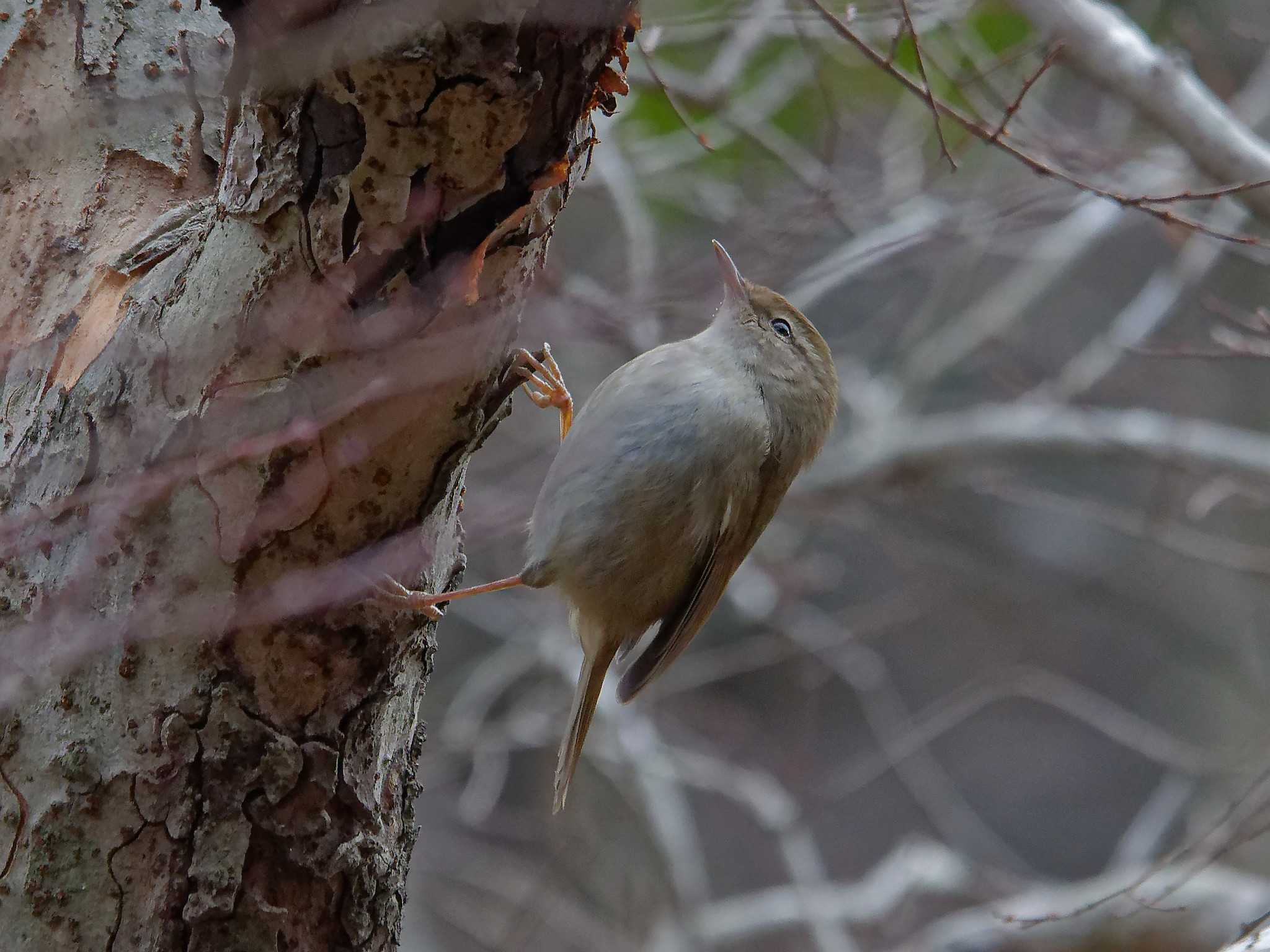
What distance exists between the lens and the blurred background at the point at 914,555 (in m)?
5.24

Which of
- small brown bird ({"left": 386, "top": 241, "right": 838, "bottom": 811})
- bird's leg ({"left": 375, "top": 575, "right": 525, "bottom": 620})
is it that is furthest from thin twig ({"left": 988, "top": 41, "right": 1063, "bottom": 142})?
bird's leg ({"left": 375, "top": 575, "right": 525, "bottom": 620})

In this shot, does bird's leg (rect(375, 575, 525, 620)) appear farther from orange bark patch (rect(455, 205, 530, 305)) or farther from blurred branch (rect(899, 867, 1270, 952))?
blurred branch (rect(899, 867, 1270, 952))

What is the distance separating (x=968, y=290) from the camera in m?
8.40

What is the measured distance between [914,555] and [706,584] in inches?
215

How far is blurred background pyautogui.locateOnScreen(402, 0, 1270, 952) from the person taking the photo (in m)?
5.24

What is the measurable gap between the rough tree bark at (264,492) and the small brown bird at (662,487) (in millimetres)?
914

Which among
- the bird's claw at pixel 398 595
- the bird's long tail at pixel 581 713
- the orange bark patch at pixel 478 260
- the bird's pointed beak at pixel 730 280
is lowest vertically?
the bird's long tail at pixel 581 713

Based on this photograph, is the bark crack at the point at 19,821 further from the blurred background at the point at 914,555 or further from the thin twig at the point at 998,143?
the thin twig at the point at 998,143

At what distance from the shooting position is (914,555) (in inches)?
335

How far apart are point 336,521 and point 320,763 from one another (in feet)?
1.42

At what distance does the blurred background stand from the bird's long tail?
18.5 inches

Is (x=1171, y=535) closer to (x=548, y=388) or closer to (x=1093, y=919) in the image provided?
(x=1093, y=919)

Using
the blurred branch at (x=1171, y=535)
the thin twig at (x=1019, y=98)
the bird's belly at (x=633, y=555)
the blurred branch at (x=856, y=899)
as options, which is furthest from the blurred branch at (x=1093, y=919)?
the thin twig at (x=1019, y=98)

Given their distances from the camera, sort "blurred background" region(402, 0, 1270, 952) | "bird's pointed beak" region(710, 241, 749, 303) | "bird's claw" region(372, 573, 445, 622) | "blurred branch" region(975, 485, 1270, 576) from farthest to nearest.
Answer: "blurred branch" region(975, 485, 1270, 576) → "blurred background" region(402, 0, 1270, 952) → "bird's pointed beak" region(710, 241, 749, 303) → "bird's claw" region(372, 573, 445, 622)
